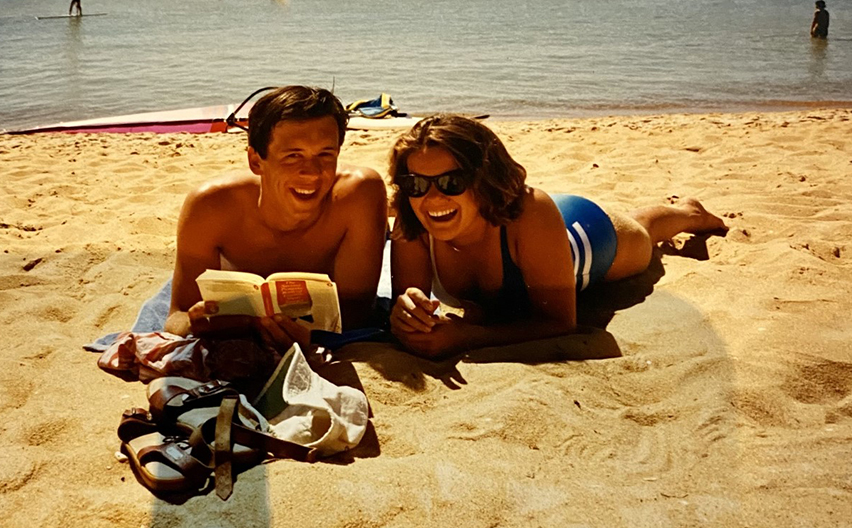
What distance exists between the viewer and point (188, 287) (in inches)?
115

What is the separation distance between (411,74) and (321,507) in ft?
38.7

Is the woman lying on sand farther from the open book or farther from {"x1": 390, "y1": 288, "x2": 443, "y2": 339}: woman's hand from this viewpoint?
the open book

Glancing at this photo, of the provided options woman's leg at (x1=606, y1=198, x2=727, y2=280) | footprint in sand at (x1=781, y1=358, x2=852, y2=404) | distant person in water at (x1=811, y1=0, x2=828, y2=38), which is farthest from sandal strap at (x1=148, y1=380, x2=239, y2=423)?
distant person in water at (x1=811, y1=0, x2=828, y2=38)

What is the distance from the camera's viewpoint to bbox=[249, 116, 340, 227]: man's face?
2787 mm

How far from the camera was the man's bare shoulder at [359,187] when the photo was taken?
307 cm

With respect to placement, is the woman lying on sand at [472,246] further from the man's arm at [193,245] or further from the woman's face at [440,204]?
the man's arm at [193,245]

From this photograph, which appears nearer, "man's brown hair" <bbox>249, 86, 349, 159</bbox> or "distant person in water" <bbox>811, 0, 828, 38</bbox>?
"man's brown hair" <bbox>249, 86, 349, 159</bbox>

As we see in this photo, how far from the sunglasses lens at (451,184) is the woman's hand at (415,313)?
1.32ft

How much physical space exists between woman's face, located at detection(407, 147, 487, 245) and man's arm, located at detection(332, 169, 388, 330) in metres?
0.25

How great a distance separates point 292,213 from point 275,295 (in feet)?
2.14

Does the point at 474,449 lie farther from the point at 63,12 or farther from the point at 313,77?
the point at 63,12

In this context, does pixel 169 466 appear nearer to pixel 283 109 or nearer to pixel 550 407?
pixel 550 407

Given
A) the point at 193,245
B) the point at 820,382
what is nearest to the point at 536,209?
the point at 820,382

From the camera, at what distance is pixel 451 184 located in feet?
9.01
